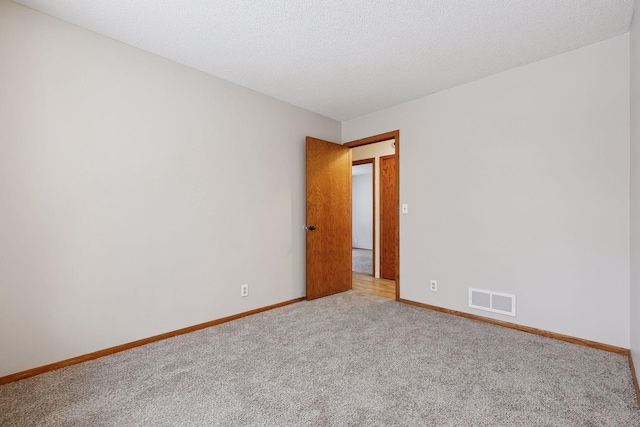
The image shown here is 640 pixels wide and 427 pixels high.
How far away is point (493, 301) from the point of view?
2.94 m

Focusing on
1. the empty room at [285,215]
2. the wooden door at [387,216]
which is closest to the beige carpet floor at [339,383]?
the empty room at [285,215]

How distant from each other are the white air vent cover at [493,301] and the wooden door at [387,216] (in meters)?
1.91

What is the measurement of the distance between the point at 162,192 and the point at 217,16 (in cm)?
144

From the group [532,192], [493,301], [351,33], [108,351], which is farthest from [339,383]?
[351,33]

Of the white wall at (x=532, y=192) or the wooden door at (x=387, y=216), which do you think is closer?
the white wall at (x=532, y=192)

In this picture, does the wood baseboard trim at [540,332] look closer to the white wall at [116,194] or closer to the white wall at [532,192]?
the white wall at [532,192]

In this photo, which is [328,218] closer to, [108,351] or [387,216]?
[387,216]

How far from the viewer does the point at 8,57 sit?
6.32ft

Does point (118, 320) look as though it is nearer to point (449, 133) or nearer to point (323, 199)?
point (323, 199)

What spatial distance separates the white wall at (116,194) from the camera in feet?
6.47

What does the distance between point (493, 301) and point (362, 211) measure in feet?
21.6

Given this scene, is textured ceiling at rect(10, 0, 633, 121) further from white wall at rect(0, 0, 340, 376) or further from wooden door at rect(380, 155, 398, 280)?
wooden door at rect(380, 155, 398, 280)

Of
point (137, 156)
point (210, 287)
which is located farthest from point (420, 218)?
point (137, 156)

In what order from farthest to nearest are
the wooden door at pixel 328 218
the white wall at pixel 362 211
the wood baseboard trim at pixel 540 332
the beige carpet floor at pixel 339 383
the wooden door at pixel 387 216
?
the white wall at pixel 362 211
the wooden door at pixel 387 216
the wooden door at pixel 328 218
the wood baseboard trim at pixel 540 332
the beige carpet floor at pixel 339 383
